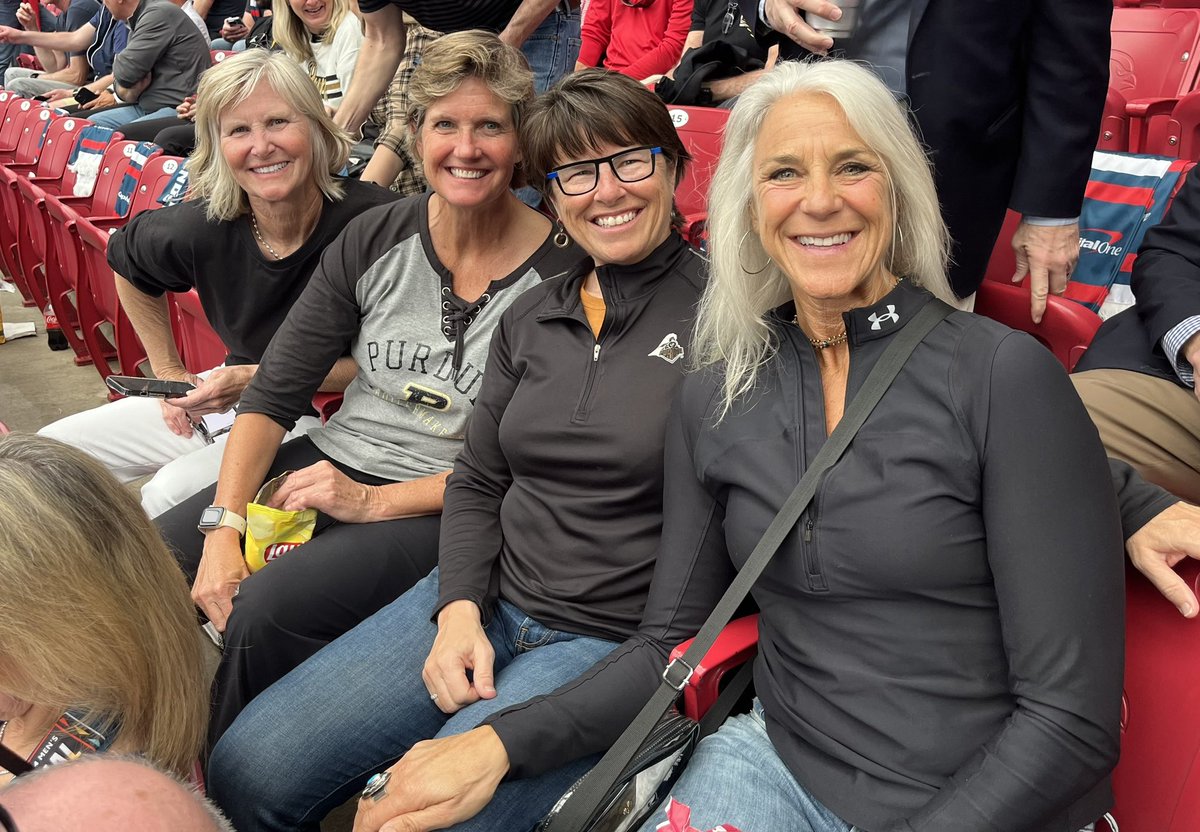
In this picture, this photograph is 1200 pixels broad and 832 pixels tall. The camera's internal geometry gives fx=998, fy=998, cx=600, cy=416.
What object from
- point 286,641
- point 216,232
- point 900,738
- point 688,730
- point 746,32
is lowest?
point 286,641

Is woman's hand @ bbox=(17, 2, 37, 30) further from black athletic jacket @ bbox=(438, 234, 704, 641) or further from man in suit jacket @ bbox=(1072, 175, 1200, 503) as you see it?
man in suit jacket @ bbox=(1072, 175, 1200, 503)

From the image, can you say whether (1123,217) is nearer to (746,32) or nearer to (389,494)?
(746,32)

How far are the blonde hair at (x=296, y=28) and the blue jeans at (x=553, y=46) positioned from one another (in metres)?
1.32

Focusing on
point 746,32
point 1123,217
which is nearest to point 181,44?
point 746,32

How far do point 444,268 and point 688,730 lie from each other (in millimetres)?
1217

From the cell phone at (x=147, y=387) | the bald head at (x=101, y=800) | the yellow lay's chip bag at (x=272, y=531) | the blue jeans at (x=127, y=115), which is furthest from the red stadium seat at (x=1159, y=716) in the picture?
the blue jeans at (x=127, y=115)

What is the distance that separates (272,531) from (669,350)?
37.7 inches

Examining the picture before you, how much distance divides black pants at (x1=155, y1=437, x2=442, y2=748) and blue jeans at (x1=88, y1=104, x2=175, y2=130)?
6723mm

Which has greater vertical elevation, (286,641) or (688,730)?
(688,730)

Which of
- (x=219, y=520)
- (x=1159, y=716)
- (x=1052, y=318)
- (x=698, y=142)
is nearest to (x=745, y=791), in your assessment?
(x=1159, y=716)

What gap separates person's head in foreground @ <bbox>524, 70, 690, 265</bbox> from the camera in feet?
6.09

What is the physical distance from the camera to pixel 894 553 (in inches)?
50.0

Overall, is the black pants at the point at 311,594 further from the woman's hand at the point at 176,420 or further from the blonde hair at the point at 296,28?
the blonde hair at the point at 296,28

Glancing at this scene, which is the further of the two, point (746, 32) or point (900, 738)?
point (746, 32)
